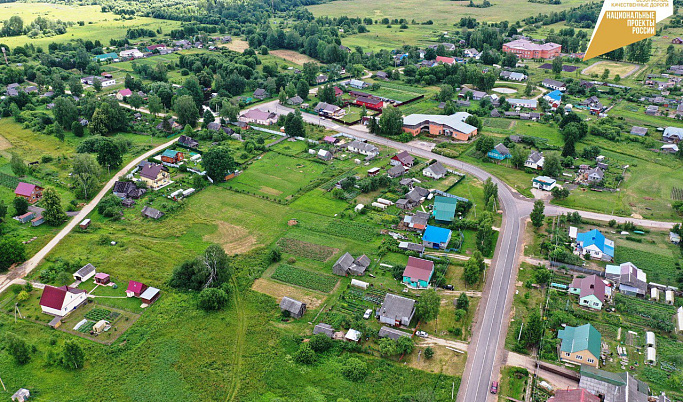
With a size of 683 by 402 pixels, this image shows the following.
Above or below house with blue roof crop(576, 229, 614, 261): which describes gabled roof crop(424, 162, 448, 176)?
above

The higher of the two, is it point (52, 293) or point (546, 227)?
point (52, 293)

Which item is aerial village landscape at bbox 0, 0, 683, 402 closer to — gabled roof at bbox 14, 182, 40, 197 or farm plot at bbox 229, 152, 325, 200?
gabled roof at bbox 14, 182, 40, 197

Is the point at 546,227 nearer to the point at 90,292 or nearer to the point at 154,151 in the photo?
the point at 90,292

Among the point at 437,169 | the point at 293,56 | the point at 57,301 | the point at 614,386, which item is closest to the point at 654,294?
the point at 614,386

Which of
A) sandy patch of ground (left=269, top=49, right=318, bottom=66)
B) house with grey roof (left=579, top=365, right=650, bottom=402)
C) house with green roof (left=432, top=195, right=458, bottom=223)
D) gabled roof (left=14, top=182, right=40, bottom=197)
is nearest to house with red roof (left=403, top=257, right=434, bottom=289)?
house with green roof (left=432, top=195, right=458, bottom=223)

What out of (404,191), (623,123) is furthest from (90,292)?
(623,123)
